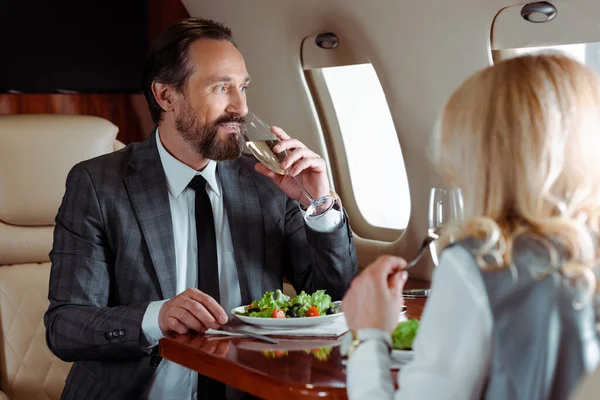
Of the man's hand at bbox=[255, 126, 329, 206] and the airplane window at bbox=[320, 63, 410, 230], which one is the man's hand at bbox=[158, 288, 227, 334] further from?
the airplane window at bbox=[320, 63, 410, 230]

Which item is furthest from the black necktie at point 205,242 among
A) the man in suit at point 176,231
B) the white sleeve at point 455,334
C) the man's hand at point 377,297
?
the white sleeve at point 455,334

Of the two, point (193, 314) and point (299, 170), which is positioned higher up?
point (299, 170)

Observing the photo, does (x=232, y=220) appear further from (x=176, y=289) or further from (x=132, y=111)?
(x=132, y=111)

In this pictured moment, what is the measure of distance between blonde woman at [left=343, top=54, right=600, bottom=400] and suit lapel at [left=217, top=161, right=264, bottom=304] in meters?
1.26

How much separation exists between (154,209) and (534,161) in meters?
1.49

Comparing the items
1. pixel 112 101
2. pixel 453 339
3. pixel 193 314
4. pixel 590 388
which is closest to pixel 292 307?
pixel 193 314

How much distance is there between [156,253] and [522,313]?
4.74 feet

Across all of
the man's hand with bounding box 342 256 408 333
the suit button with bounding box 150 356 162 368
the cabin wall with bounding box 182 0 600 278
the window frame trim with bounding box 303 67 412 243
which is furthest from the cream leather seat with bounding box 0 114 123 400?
the man's hand with bounding box 342 256 408 333

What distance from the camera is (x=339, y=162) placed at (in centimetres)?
441

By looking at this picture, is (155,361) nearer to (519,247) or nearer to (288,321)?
(288,321)

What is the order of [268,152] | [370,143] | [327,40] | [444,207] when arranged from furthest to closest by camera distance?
1. [370,143]
2. [327,40]
3. [268,152]
4. [444,207]

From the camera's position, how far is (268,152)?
7.90 feet

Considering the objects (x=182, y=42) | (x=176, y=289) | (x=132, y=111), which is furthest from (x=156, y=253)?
(x=132, y=111)

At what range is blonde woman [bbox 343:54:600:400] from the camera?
4.16 ft
